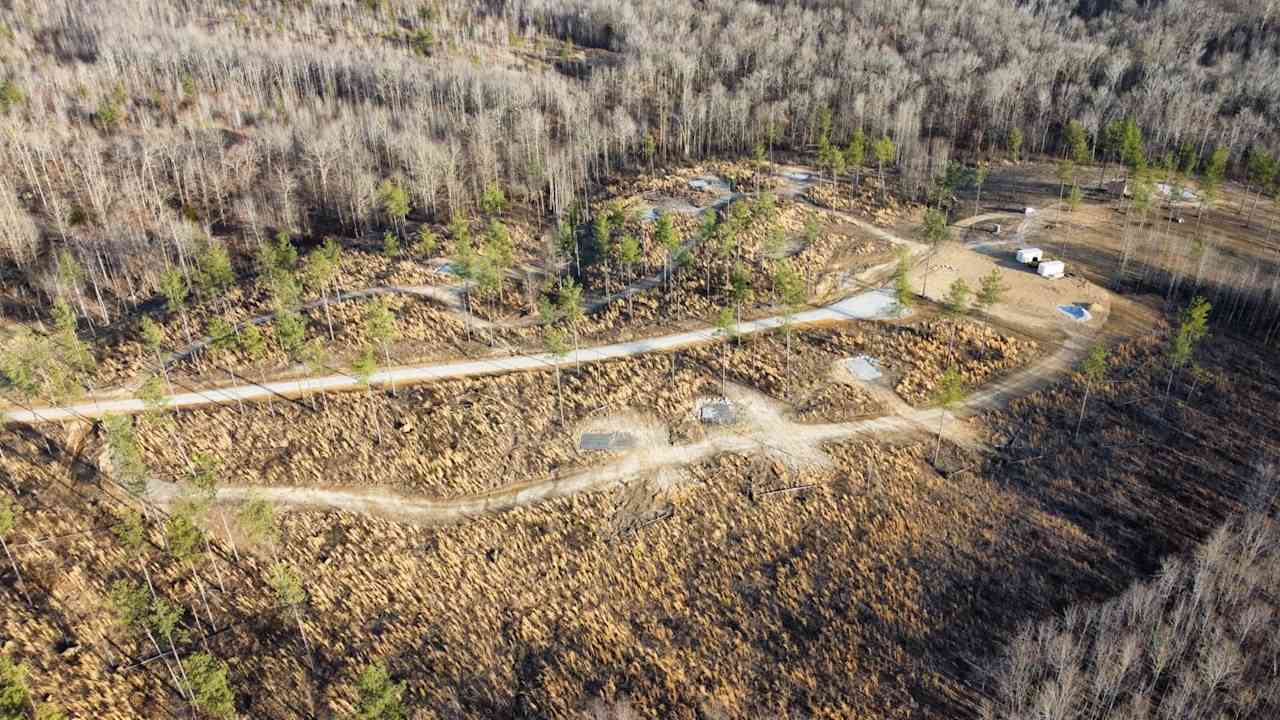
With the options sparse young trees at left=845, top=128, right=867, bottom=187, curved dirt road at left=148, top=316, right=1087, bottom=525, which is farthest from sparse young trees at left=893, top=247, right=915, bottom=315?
sparse young trees at left=845, top=128, right=867, bottom=187

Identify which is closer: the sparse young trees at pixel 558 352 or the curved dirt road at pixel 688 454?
the curved dirt road at pixel 688 454

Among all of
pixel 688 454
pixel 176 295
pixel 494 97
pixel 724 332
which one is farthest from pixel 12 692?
pixel 494 97

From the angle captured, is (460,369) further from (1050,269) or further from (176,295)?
(1050,269)

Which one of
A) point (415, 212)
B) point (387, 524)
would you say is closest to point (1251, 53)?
point (415, 212)

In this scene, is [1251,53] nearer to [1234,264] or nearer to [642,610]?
[1234,264]

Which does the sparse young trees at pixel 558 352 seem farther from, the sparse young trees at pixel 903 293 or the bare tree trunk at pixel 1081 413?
the bare tree trunk at pixel 1081 413

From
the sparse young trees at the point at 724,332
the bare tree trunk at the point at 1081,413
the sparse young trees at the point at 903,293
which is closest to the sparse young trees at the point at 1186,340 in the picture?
the bare tree trunk at the point at 1081,413

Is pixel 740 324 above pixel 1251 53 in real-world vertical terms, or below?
below
